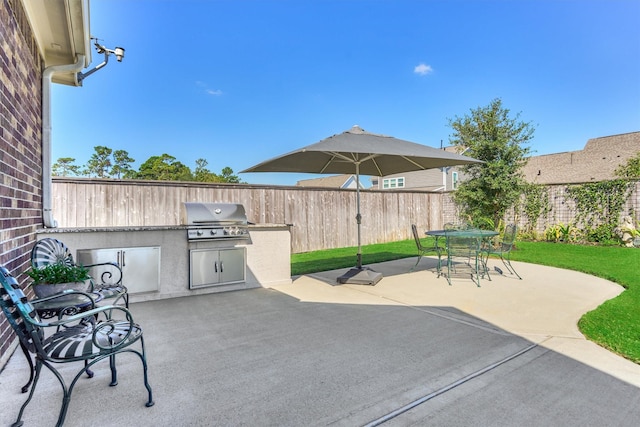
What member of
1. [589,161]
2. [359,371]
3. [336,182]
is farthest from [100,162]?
[589,161]

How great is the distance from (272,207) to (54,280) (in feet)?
21.7

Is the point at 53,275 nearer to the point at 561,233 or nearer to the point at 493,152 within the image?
the point at 493,152

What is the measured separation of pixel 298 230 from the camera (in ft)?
31.1

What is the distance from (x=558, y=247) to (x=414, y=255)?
13.4ft

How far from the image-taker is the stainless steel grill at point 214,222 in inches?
183

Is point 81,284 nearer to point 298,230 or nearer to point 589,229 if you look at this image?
point 298,230

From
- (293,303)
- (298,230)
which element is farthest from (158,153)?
(293,303)

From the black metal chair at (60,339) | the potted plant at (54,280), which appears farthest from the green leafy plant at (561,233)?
the potted plant at (54,280)

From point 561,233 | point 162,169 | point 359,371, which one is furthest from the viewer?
point 162,169

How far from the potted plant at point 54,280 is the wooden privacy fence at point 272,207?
488 centimetres

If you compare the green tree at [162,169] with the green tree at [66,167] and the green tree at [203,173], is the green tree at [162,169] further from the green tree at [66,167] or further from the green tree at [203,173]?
the green tree at [66,167]

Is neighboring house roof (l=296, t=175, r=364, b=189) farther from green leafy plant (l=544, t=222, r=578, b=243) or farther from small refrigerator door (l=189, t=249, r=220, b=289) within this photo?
small refrigerator door (l=189, t=249, r=220, b=289)

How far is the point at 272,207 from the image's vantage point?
29.7 ft

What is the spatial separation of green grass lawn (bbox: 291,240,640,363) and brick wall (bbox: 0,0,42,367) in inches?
163
